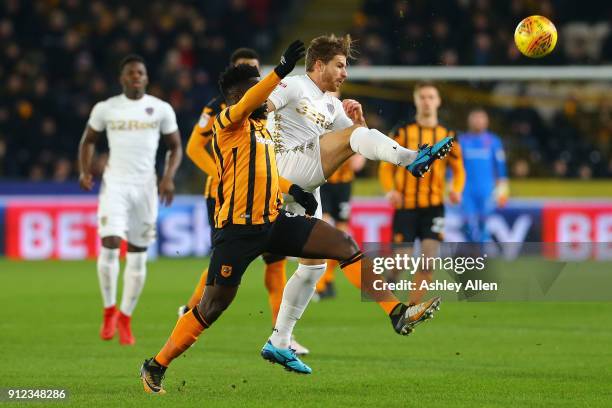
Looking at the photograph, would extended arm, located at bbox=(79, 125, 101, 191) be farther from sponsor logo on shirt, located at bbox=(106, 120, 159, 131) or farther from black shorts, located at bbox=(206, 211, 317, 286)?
black shorts, located at bbox=(206, 211, 317, 286)

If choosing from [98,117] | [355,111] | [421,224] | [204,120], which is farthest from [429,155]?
[421,224]

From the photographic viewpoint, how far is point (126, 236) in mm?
10477

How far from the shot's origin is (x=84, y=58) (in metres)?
21.6

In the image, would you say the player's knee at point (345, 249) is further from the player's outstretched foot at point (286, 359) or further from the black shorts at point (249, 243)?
the player's outstretched foot at point (286, 359)

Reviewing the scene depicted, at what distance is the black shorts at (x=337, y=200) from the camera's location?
538 inches

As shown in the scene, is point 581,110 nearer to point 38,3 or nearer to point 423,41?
point 423,41

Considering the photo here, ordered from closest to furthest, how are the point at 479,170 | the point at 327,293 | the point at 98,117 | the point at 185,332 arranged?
1. the point at 185,332
2. the point at 98,117
3. the point at 327,293
4. the point at 479,170

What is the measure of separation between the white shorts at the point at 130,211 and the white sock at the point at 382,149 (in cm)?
335

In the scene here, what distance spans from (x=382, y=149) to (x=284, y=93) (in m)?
1.01

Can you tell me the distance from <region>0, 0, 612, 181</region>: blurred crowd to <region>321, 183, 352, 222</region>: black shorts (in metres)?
5.23

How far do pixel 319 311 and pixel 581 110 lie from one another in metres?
9.01

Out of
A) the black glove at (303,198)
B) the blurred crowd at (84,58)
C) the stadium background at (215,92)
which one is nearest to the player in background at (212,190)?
the stadium background at (215,92)

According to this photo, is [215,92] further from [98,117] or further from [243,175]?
[243,175]

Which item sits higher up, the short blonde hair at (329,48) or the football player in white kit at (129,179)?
the short blonde hair at (329,48)
